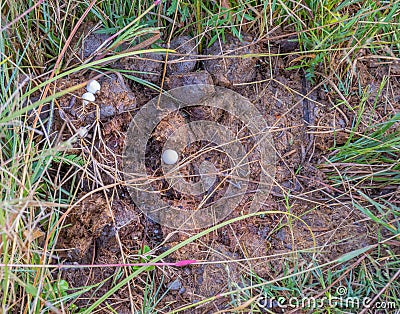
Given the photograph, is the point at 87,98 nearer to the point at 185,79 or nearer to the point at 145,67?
the point at 145,67

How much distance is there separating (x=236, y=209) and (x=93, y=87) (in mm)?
684

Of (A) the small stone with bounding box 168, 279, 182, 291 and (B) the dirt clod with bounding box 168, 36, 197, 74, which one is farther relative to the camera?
(B) the dirt clod with bounding box 168, 36, 197, 74

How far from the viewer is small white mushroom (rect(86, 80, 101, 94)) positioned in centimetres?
155

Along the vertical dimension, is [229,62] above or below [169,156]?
above

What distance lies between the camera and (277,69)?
173 cm

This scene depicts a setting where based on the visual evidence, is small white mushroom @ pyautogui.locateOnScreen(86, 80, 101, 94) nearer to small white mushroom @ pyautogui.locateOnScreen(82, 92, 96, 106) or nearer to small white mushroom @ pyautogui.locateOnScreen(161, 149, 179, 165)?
small white mushroom @ pyautogui.locateOnScreen(82, 92, 96, 106)

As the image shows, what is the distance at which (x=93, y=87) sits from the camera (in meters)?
1.55

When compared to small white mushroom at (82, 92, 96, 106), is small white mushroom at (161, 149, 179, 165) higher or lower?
lower

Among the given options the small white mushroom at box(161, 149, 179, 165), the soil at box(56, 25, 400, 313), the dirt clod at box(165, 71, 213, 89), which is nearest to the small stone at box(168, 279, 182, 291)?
the soil at box(56, 25, 400, 313)

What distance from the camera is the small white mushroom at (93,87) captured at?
1547 millimetres

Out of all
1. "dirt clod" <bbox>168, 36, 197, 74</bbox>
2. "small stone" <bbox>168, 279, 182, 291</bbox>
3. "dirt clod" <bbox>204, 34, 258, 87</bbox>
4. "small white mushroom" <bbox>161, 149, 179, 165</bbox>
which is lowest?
"small stone" <bbox>168, 279, 182, 291</bbox>

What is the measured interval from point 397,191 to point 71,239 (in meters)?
1.21

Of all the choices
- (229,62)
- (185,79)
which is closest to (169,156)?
(185,79)

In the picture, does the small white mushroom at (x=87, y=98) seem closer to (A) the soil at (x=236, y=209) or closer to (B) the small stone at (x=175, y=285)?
(A) the soil at (x=236, y=209)
